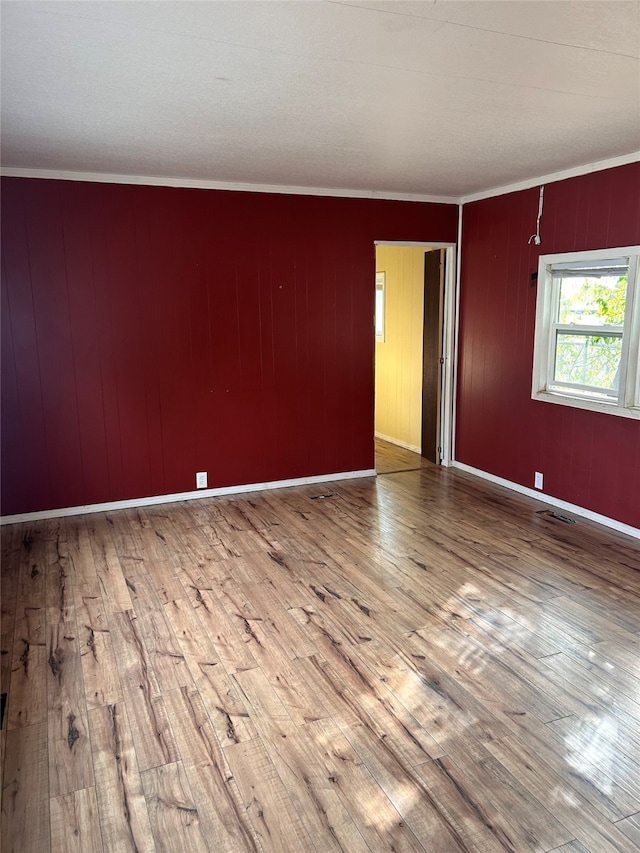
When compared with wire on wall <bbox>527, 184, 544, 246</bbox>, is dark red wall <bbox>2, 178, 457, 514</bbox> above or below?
below

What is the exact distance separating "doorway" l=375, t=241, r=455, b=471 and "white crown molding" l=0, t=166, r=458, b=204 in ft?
1.38

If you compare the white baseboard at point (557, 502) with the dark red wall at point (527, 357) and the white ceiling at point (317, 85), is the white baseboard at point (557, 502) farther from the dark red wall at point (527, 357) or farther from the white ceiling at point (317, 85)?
the white ceiling at point (317, 85)

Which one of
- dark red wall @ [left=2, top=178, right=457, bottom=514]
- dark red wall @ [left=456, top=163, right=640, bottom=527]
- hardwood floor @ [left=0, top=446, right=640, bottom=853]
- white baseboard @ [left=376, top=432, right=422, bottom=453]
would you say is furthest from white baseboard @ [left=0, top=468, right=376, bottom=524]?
dark red wall @ [left=456, top=163, right=640, bottom=527]

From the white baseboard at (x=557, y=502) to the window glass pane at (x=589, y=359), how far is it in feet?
3.14

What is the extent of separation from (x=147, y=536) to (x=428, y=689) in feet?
8.20

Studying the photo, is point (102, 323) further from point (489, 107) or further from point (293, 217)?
point (489, 107)

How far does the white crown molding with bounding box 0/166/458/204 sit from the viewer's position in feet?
14.0

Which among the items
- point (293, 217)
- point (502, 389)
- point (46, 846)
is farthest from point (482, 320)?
point (46, 846)

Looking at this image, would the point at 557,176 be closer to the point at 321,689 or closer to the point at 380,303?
the point at 380,303

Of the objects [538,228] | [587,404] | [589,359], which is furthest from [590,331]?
[538,228]

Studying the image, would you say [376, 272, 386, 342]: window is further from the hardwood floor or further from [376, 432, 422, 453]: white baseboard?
the hardwood floor

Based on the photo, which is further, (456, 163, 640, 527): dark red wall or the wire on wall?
the wire on wall

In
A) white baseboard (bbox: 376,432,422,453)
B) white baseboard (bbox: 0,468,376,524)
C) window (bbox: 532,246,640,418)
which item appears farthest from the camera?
white baseboard (bbox: 376,432,422,453)

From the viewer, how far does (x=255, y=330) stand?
5.11 meters
